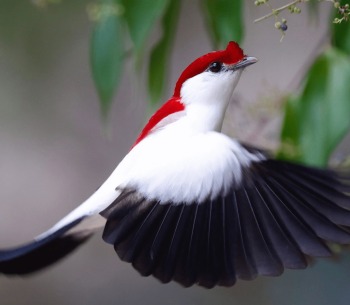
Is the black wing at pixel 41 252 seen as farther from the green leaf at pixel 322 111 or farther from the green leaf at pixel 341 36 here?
the green leaf at pixel 341 36

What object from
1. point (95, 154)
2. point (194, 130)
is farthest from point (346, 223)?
point (95, 154)

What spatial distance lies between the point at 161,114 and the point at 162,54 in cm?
33

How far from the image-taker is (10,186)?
4059 millimetres

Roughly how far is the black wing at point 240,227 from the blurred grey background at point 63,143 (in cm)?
197

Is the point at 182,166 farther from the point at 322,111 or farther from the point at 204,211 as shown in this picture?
the point at 322,111

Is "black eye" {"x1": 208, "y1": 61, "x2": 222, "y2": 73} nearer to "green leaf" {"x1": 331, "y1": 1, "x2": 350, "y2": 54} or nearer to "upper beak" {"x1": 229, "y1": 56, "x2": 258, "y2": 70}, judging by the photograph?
"upper beak" {"x1": 229, "y1": 56, "x2": 258, "y2": 70}

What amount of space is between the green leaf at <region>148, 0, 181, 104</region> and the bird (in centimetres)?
31

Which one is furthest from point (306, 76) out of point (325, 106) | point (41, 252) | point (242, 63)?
point (41, 252)

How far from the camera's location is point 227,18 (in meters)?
1.88

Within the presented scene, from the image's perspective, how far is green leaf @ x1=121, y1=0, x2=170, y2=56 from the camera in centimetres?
185

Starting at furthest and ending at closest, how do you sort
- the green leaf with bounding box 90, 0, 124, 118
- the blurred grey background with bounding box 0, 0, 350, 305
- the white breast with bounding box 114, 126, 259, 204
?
the blurred grey background with bounding box 0, 0, 350, 305 → the green leaf with bounding box 90, 0, 124, 118 → the white breast with bounding box 114, 126, 259, 204

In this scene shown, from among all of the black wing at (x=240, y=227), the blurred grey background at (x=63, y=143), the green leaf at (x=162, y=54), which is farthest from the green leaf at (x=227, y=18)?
the blurred grey background at (x=63, y=143)

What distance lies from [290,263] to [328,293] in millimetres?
1798

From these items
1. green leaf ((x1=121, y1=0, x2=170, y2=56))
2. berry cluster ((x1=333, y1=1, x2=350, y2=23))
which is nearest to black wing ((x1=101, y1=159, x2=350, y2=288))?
berry cluster ((x1=333, y1=1, x2=350, y2=23))
